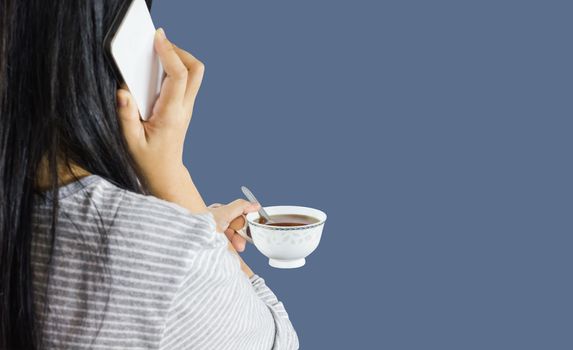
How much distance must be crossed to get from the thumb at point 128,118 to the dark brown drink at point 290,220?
52 cm

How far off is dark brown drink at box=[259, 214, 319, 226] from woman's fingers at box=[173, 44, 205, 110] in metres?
0.45

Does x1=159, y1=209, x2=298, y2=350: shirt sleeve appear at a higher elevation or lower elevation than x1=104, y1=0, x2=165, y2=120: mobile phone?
lower


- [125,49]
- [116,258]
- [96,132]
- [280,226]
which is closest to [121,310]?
[116,258]

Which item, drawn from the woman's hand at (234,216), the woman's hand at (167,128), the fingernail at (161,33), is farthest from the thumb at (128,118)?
the woman's hand at (234,216)

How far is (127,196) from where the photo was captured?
2.63 ft

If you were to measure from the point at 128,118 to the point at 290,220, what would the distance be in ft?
1.91

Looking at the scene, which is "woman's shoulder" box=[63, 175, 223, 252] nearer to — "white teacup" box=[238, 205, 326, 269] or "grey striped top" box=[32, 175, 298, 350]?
"grey striped top" box=[32, 175, 298, 350]

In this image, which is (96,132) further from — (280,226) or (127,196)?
(280,226)

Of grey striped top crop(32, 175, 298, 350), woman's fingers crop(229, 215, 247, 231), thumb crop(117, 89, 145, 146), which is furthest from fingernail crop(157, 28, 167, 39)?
woman's fingers crop(229, 215, 247, 231)

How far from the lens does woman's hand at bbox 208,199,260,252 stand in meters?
1.38

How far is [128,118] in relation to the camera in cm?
94

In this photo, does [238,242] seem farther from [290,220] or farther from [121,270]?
[121,270]

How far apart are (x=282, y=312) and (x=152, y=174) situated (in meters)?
0.26

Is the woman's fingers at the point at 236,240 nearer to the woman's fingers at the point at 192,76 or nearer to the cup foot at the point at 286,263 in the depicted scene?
the cup foot at the point at 286,263
